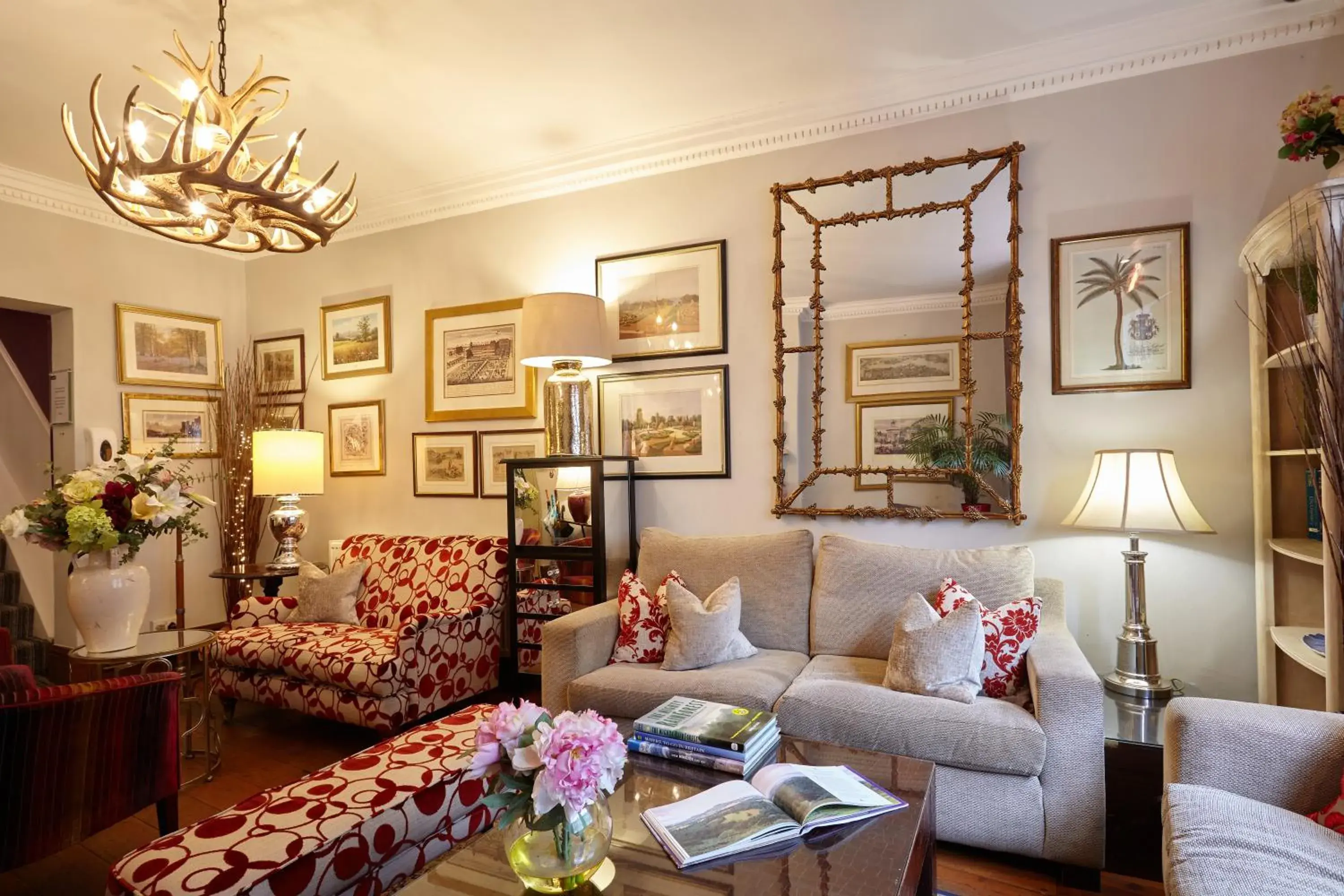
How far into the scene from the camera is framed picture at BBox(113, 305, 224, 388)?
165 inches

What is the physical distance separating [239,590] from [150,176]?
331 cm

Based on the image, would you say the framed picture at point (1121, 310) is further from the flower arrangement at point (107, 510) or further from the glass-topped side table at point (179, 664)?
the flower arrangement at point (107, 510)

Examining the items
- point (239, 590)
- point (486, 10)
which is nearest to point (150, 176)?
point (486, 10)

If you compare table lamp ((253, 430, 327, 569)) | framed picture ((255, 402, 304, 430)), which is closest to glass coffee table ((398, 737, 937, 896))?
table lamp ((253, 430, 327, 569))

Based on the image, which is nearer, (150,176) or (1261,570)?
(150,176)

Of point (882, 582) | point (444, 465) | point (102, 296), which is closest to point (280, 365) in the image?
point (102, 296)

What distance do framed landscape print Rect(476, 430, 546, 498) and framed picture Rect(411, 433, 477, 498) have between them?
0.07 m

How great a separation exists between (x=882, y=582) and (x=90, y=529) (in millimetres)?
2815

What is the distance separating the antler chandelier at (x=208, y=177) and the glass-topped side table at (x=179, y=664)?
4.62ft

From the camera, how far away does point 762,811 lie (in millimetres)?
1449

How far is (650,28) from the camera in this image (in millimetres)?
2605

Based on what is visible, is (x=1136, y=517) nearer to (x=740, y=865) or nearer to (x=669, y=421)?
(x=740, y=865)

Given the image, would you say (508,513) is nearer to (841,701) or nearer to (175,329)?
(841,701)

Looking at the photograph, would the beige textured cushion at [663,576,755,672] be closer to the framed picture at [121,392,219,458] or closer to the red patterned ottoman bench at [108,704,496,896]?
the red patterned ottoman bench at [108,704,496,896]
